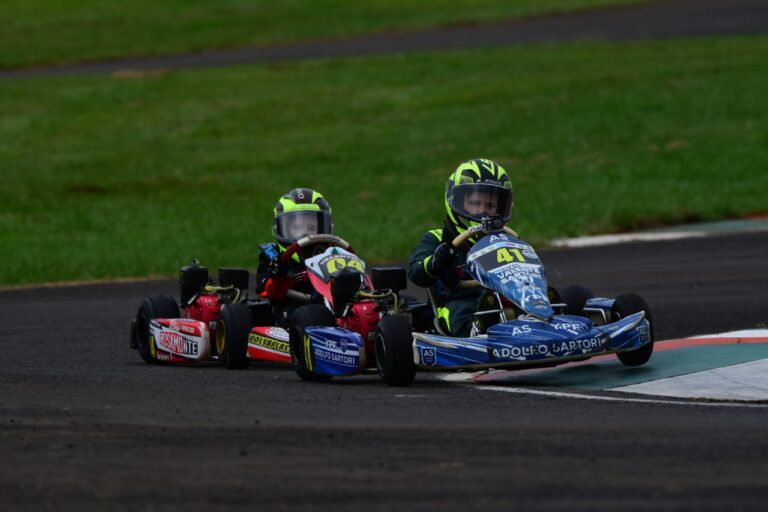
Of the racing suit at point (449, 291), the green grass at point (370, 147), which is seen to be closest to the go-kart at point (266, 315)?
the racing suit at point (449, 291)

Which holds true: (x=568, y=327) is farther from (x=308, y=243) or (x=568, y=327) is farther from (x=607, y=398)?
(x=308, y=243)

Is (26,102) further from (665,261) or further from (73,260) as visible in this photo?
(665,261)

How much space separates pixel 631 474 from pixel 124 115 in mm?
28673

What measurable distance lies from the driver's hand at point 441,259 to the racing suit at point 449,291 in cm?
3

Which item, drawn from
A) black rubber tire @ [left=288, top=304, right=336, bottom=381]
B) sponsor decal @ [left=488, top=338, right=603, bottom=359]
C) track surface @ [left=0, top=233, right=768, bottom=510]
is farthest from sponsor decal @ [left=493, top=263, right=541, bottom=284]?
black rubber tire @ [left=288, top=304, right=336, bottom=381]

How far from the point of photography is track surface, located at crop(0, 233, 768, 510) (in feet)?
19.8

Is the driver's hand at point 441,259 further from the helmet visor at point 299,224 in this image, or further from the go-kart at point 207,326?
the helmet visor at point 299,224

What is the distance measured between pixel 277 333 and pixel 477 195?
67.6 inches

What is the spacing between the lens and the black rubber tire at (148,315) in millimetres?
12789

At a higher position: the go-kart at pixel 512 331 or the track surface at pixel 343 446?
the go-kart at pixel 512 331

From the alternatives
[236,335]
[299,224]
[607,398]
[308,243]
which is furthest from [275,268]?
[607,398]

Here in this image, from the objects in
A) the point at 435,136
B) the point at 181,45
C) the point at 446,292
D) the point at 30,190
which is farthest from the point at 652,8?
the point at 446,292

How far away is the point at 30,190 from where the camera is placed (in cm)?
2666

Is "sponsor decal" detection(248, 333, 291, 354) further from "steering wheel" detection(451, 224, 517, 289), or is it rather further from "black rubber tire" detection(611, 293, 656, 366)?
"black rubber tire" detection(611, 293, 656, 366)
